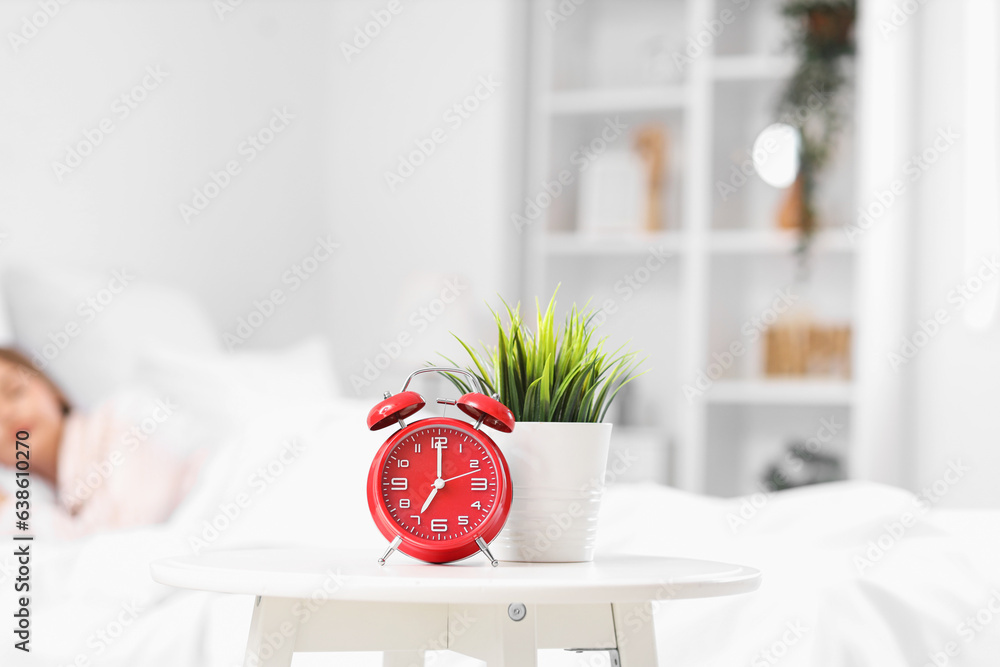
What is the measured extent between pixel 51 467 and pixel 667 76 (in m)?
2.59

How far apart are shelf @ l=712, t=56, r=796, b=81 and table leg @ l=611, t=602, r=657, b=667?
2.84 m

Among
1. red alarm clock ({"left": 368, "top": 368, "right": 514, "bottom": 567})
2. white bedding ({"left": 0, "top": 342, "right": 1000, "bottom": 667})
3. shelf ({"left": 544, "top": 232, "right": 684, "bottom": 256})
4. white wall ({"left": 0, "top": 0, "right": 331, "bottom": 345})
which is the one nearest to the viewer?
red alarm clock ({"left": 368, "top": 368, "right": 514, "bottom": 567})

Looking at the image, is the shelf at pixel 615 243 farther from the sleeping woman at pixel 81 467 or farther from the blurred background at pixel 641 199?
the sleeping woman at pixel 81 467

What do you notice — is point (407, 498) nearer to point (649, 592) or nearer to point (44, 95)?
point (649, 592)

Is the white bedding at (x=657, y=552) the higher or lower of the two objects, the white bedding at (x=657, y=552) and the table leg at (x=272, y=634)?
the lower

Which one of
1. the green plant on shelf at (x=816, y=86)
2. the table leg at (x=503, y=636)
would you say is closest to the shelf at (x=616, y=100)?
the green plant on shelf at (x=816, y=86)

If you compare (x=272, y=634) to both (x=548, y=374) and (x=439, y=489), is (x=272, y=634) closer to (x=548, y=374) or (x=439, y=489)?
(x=439, y=489)

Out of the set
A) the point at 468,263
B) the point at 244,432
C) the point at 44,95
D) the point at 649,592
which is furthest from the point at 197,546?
the point at 468,263

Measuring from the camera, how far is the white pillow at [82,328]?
6.72 ft

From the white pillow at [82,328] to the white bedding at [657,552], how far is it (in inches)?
16.0

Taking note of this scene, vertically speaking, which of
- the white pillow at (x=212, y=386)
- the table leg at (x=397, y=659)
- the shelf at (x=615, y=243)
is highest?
the shelf at (x=615, y=243)

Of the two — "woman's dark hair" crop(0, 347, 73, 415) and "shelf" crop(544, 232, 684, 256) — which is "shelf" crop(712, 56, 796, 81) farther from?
"woman's dark hair" crop(0, 347, 73, 415)

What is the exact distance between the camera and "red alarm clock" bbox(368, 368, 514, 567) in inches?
36.8

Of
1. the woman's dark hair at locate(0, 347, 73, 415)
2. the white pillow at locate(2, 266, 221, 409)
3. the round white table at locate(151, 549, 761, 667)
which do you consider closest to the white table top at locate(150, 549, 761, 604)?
the round white table at locate(151, 549, 761, 667)
